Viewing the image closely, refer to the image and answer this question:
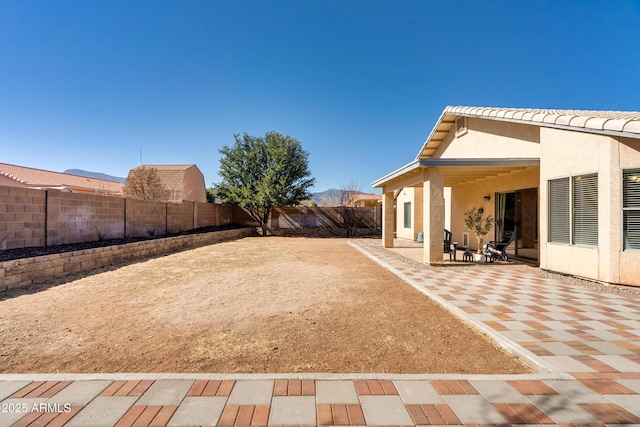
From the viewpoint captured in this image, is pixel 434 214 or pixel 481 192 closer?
pixel 434 214

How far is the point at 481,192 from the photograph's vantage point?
11719 mm

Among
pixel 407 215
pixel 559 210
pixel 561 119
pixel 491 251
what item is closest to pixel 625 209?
pixel 559 210

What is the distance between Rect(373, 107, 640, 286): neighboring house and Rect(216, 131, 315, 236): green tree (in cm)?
1048

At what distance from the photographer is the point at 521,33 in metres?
11.4

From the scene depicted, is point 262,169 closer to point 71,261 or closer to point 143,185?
point 143,185

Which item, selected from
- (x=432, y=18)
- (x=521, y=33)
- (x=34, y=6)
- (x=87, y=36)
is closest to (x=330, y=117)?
(x=432, y=18)

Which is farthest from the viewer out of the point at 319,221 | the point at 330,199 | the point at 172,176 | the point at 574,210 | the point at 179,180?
the point at 330,199

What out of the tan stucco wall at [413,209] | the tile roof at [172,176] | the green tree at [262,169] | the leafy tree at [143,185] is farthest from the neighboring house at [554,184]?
the tile roof at [172,176]

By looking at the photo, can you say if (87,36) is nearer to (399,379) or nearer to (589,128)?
(399,379)

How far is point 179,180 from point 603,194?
30.6 meters

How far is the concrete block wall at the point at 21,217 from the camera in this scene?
23.2 ft

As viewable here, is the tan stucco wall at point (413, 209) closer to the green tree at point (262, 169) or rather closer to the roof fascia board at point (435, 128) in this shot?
the roof fascia board at point (435, 128)

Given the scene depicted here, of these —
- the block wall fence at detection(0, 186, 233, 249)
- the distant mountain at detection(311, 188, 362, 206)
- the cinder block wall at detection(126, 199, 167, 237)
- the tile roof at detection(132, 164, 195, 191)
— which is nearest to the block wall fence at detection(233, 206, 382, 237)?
the block wall fence at detection(0, 186, 233, 249)

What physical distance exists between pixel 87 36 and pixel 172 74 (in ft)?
10.1
